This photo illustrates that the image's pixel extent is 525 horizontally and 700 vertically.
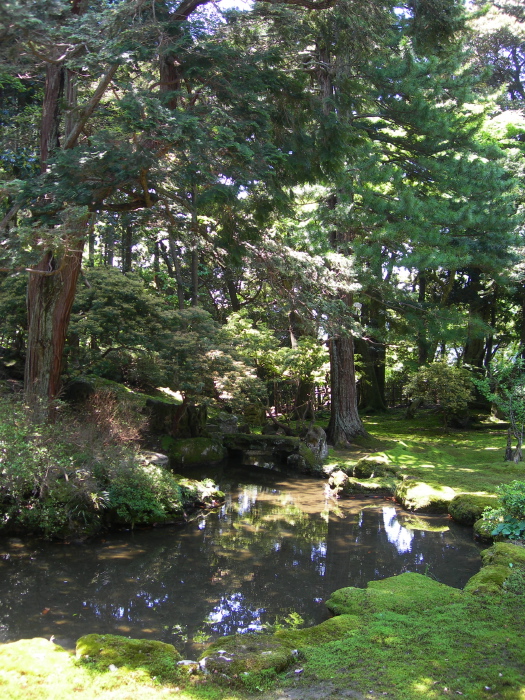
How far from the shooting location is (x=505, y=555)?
5305mm

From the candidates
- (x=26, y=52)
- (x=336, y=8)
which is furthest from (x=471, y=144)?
(x=26, y=52)

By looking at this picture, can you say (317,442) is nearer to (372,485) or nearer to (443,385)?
(372,485)

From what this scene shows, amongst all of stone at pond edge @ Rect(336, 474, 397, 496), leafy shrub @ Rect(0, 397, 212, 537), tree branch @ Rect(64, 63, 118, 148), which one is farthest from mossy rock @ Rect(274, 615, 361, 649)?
tree branch @ Rect(64, 63, 118, 148)

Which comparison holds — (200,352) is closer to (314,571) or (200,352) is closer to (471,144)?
(314,571)

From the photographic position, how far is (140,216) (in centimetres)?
966

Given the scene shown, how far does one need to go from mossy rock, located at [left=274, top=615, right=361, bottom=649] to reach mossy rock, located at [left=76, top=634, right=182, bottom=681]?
85 centimetres

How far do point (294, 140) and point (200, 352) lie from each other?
5074 mm

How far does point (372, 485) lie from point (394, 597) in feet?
18.3

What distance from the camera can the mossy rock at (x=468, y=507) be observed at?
25.3 ft

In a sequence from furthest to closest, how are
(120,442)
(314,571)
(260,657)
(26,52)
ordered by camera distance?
(120,442), (26,52), (314,571), (260,657)

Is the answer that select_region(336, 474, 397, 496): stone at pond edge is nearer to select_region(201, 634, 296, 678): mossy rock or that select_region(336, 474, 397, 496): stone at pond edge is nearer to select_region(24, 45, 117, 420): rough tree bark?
select_region(24, 45, 117, 420): rough tree bark

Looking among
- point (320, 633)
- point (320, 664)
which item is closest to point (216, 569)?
point (320, 633)

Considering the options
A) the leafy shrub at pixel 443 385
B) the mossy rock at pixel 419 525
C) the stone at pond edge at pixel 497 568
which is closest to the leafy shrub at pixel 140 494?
the mossy rock at pixel 419 525

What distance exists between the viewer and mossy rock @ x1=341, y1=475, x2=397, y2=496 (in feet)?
32.7
